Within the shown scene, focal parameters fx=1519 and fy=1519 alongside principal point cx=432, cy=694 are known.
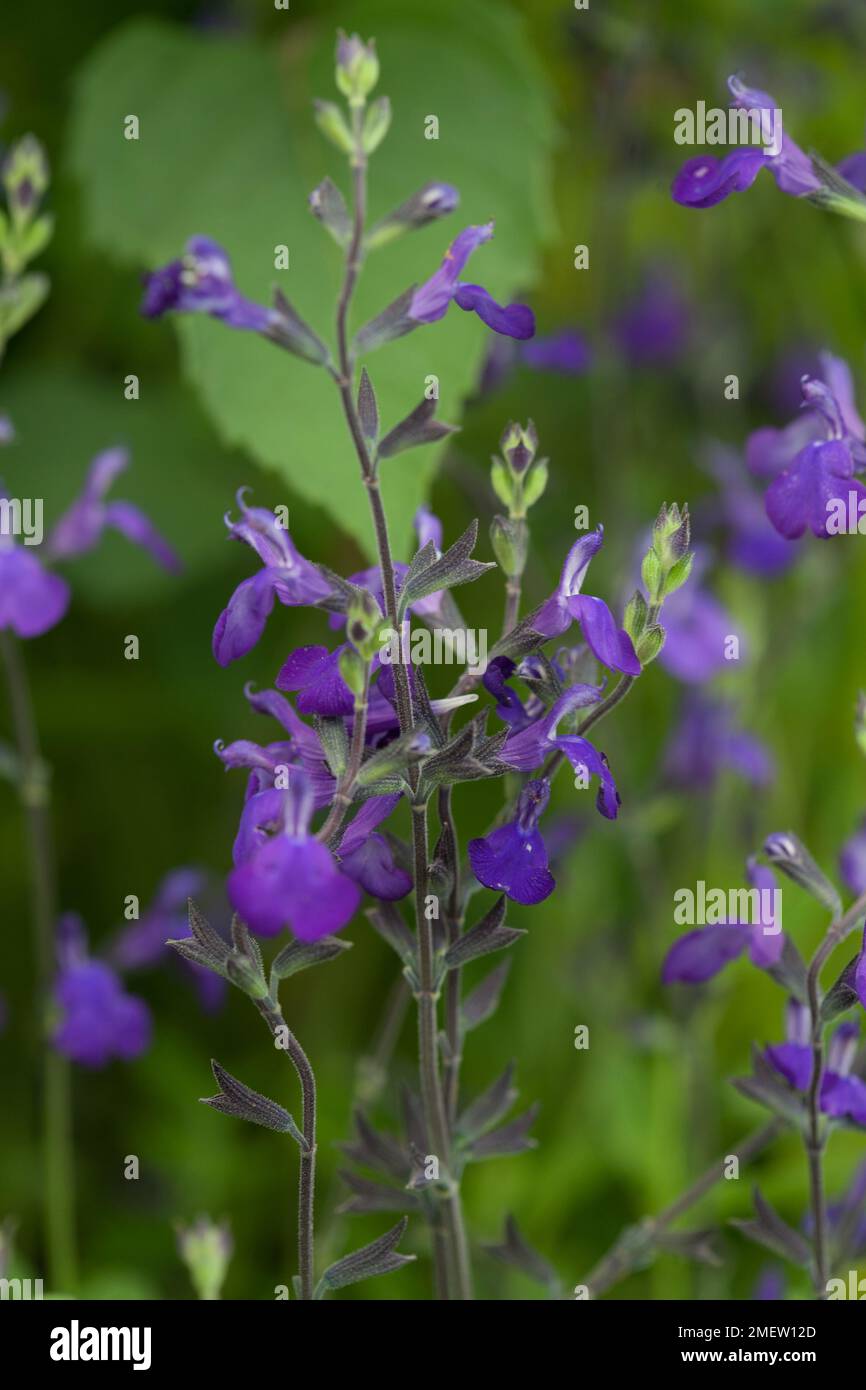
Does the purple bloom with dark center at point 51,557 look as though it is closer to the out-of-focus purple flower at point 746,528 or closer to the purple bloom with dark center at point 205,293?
the purple bloom with dark center at point 205,293

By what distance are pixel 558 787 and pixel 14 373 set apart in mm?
636

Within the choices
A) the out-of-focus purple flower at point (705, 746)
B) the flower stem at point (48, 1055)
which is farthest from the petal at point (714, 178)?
the out-of-focus purple flower at point (705, 746)

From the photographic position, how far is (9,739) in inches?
56.5

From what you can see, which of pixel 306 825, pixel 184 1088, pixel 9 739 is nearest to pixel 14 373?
pixel 9 739

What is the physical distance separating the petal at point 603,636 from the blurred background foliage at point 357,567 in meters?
0.36

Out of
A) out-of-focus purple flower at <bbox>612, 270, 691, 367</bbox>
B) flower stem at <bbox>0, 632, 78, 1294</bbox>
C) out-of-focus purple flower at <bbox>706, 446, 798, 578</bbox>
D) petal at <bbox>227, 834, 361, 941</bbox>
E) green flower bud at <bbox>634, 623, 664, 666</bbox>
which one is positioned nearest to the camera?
petal at <bbox>227, 834, 361, 941</bbox>

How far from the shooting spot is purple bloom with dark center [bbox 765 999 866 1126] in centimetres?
68

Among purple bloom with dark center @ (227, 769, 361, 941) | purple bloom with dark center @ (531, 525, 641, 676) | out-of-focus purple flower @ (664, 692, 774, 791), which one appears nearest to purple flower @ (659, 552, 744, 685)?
out-of-focus purple flower @ (664, 692, 774, 791)

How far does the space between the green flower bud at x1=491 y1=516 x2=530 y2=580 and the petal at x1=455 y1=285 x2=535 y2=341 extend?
0.25ft

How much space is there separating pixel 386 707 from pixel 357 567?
682 millimetres

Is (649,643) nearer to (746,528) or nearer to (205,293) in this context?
(205,293)

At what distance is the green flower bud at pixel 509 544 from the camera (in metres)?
0.63

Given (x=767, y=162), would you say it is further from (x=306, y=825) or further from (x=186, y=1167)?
(x=186, y=1167)

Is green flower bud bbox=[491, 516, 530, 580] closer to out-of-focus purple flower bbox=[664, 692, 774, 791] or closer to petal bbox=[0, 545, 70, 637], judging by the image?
petal bbox=[0, 545, 70, 637]
